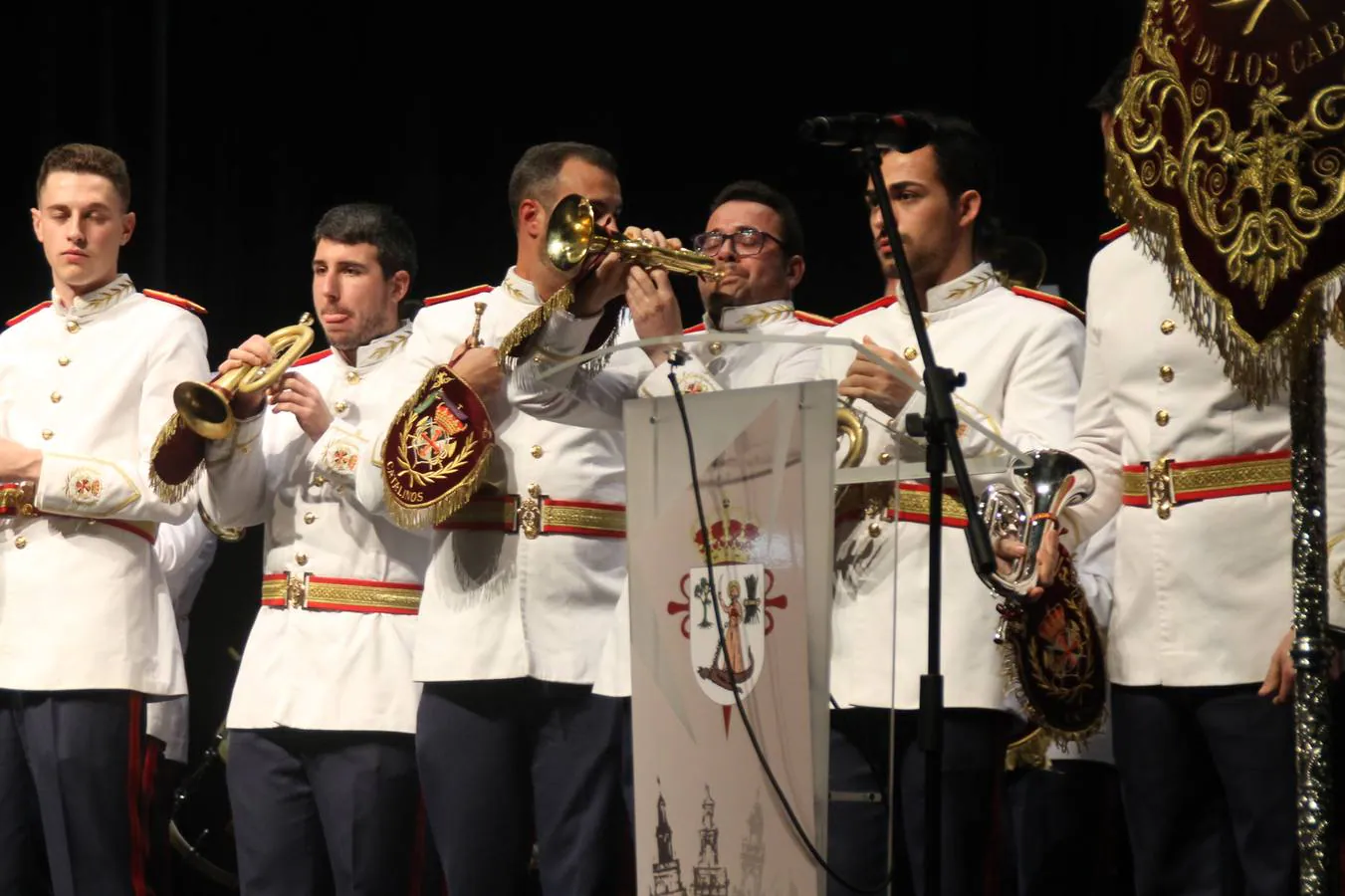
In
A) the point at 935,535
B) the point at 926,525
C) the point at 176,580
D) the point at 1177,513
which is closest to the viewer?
the point at 935,535

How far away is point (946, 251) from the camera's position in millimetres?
3959

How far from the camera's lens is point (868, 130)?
10.1ft

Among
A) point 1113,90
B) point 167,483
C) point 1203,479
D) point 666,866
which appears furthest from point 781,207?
point 666,866

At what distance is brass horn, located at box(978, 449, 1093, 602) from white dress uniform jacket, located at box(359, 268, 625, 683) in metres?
1.07

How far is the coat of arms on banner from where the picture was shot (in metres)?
3.02

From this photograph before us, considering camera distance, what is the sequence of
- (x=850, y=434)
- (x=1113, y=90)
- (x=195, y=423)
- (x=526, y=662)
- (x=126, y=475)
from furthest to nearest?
1. (x=126, y=475)
2. (x=195, y=423)
3. (x=526, y=662)
4. (x=1113, y=90)
5. (x=850, y=434)

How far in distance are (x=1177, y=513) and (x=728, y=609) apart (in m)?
0.95

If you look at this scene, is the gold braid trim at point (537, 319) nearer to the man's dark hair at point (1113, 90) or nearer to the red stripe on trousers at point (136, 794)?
the man's dark hair at point (1113, 90)

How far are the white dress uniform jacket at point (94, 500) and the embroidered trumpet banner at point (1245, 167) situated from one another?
104 inches

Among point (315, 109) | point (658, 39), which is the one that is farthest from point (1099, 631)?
point (315, 109)

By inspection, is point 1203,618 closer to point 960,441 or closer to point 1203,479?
point 1203,479

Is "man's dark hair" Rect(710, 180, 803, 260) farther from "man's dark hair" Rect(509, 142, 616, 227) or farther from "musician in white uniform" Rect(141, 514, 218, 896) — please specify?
"musician in white uniform" Rect(141, 514, 218, 896)

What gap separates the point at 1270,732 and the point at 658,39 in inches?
149

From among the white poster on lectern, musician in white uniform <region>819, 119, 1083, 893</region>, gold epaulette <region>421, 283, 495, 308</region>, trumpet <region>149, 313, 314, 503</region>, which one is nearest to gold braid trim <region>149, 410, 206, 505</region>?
trumpet <region>149, 313, 314, 503</region>
